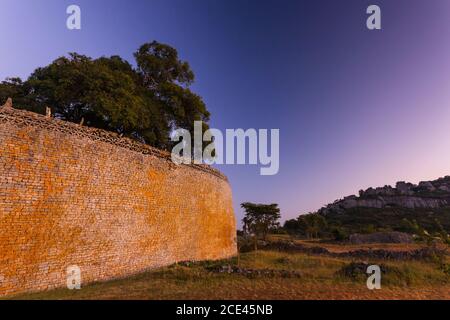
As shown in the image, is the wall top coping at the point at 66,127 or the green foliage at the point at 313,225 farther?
the green foliage at the point at 313,225

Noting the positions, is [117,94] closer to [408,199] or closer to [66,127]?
[66,127]

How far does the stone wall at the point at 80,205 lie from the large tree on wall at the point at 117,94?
3929mm

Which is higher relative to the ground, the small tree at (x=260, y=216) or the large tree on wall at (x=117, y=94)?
the large tree on wall at (x=117, y=94)

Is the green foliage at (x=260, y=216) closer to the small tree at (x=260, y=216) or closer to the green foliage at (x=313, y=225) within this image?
the small tree at (x=260, y=216)

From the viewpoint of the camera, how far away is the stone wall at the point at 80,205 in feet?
24.1

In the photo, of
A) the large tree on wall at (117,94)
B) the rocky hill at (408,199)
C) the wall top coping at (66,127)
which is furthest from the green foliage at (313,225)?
the wall top coping at (66,127)

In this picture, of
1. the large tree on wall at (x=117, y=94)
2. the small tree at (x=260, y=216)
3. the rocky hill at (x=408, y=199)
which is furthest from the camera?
the rocky hill at (x=408, y=199)

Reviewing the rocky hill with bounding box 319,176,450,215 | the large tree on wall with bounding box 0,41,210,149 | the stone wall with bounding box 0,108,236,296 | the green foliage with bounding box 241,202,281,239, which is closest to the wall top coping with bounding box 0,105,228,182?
the stone wall with bounding box 0,108,236,296

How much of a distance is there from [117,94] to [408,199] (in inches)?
3422

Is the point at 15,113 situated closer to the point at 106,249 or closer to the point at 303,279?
the point at 106,249

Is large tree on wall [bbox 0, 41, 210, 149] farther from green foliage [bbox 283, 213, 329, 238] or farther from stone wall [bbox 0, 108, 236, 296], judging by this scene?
green foliage [bbox 283, 213, 329, 238]

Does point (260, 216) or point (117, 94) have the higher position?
point (117, 94)

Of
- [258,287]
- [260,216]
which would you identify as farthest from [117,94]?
[260,216]

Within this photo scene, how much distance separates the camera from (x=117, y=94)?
1398 cm
